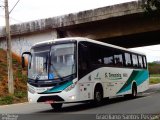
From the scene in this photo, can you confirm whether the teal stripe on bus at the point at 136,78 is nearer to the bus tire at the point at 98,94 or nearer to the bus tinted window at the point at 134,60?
the bus tinted window at the point at 134,60

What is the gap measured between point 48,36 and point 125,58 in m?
13.3

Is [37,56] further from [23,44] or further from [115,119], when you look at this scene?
[23,44]

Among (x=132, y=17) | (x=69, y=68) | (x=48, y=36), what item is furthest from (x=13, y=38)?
(x=69, y=68)

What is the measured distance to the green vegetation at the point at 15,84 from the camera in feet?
84.2

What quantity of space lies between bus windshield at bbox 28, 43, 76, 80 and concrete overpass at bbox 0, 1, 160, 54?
1513 cm

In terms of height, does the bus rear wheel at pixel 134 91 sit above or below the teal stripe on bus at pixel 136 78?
below

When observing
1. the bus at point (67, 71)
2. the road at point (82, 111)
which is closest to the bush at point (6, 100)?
the road at point (82, 111)

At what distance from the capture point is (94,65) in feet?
60.7

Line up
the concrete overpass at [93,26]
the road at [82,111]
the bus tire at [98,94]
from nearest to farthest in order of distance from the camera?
the road at [82,111] < the bus tire at [98,94] < the concrete overpass at [93,26]

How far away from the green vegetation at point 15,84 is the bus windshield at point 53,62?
778cm

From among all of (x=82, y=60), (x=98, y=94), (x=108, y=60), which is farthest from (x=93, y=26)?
(x=82, y=60)

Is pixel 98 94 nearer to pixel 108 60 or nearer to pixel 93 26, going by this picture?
pixel 108 60

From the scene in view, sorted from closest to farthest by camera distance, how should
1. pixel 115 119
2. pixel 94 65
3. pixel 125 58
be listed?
pixel 115 119 < pixel 94 65 < pixel 125 58

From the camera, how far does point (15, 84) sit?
30875mm
